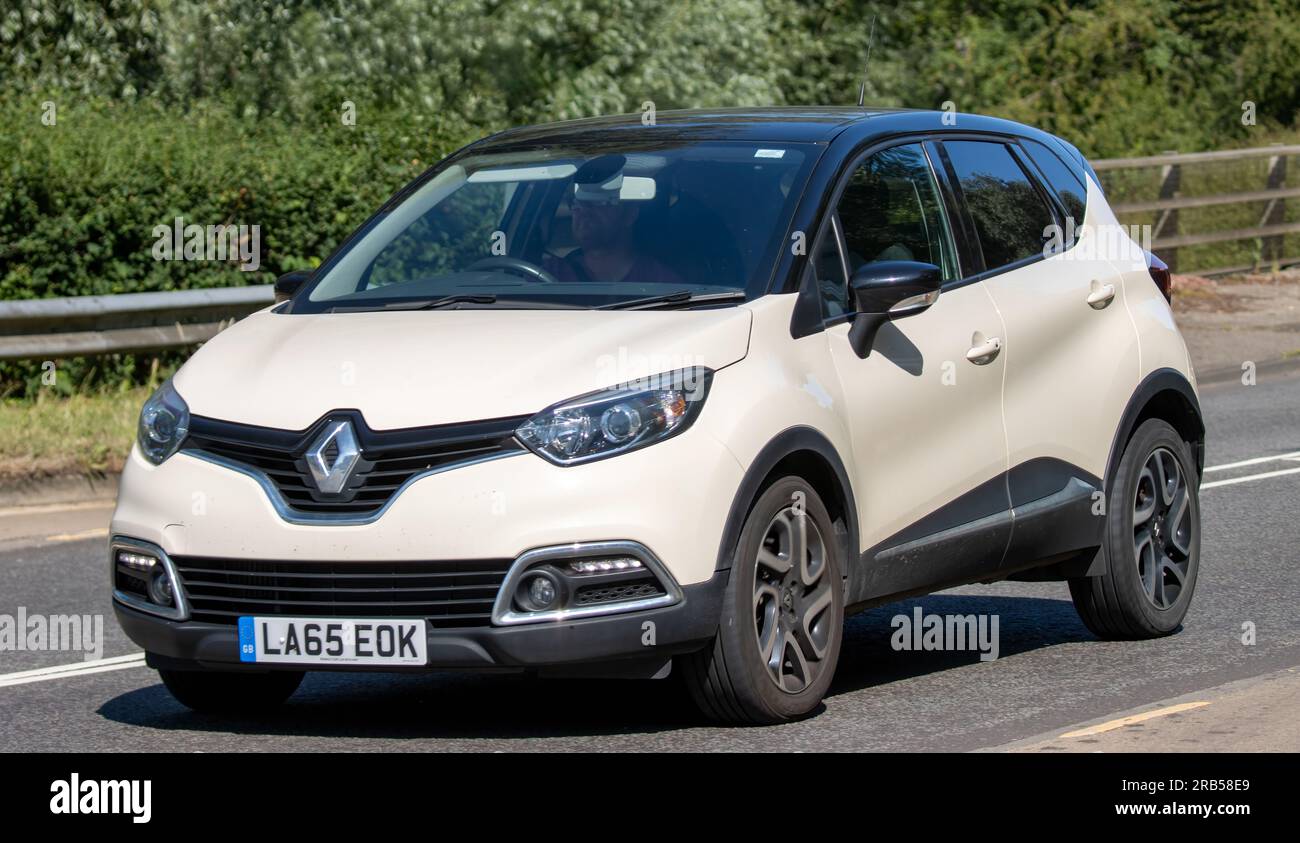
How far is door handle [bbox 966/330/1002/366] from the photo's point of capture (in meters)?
7.00

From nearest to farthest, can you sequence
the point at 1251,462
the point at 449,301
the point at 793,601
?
the point at 793,601
the point at 449,301
the point at 1251,462

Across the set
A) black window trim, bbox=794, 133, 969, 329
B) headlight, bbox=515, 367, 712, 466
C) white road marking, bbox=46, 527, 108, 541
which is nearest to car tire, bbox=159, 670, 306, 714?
headlight, bbox=515, 367, 712, 466

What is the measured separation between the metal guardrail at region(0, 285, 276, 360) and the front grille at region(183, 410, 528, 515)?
306 inches

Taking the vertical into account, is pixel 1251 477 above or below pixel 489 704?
below

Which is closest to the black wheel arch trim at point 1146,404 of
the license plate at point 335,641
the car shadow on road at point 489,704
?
the car shadow on road at point 489,704

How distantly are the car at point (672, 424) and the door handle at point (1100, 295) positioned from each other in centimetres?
2

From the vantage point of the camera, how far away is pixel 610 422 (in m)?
5.69

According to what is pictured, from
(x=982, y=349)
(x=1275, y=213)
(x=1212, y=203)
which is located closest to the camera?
(x=982, y=349)

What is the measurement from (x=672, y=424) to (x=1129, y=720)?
1.61 m

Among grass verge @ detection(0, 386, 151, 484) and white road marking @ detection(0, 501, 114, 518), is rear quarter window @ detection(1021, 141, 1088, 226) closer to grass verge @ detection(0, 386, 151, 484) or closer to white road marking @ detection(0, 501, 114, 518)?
white road marking @ detection(0, 501, 114, 518)

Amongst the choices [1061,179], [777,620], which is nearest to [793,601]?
[777,620]

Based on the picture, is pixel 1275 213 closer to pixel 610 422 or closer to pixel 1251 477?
pixel 1251 477

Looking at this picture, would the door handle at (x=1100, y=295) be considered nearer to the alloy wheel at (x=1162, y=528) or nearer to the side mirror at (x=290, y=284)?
the alloy wheel at (x=1162, y=528)

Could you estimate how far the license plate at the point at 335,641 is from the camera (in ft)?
18.8
